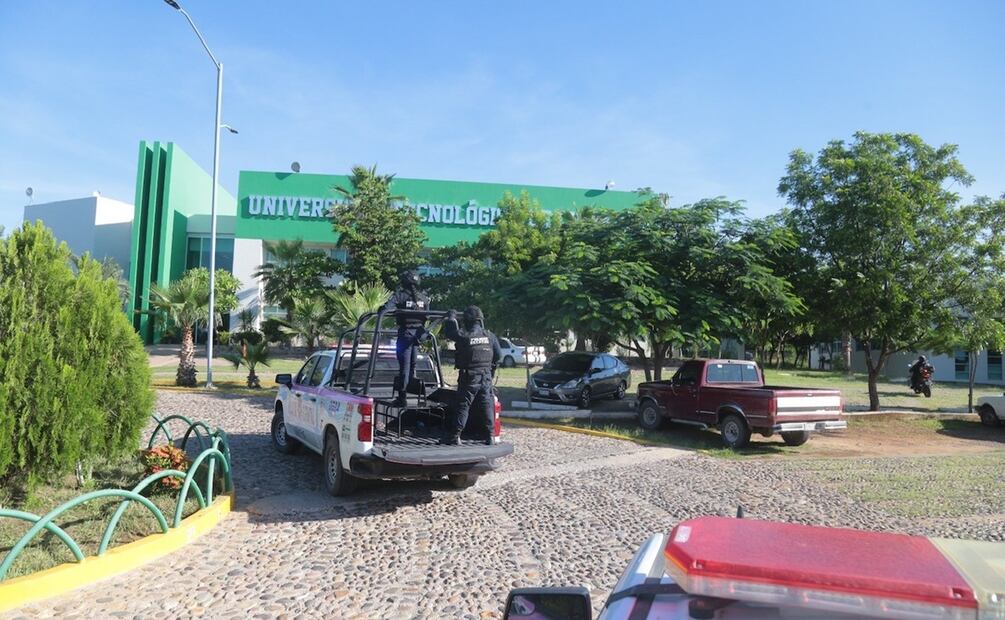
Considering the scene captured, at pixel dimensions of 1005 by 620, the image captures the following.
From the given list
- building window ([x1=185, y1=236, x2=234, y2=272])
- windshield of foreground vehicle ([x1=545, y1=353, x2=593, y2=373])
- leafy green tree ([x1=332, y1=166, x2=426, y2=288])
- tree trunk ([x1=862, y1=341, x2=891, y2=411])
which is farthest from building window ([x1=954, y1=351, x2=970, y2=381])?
building window ([x1=185, y1=236, x2=234, y2=272])

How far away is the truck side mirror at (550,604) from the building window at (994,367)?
41.5 meters

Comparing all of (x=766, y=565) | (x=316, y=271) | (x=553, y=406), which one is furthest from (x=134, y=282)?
(x=766, y=565)

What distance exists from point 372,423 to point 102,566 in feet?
8.59

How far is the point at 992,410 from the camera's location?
16531mm

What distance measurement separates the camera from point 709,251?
14.8 meters

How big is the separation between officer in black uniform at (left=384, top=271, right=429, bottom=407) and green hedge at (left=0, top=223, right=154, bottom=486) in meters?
2.77

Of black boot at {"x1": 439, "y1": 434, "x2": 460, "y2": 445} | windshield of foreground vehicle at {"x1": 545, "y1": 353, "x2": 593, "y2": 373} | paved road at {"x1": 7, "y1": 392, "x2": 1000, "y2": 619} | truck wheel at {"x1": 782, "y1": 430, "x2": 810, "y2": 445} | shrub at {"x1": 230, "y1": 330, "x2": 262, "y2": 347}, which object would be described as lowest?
paved road at {"x1": 7, "y1": 392, "x2": 1000, "y2": 619}

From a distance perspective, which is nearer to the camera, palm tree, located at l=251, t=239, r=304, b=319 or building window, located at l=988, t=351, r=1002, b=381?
palm tree, located at l=251, t=239, r=304, b=319

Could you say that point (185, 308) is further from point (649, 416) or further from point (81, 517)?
point (81, 517)

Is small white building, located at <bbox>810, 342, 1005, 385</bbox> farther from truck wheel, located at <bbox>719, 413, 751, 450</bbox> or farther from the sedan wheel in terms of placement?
truck wheel, located at <bbox>719, 413, 751, 450</bbox>

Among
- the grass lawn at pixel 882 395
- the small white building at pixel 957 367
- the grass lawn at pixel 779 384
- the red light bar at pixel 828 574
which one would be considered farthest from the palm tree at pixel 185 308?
the small white building at pixel 957 367

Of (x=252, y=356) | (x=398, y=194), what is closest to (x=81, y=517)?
(x=252, y=356)

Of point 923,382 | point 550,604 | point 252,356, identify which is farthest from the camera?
point 923,382

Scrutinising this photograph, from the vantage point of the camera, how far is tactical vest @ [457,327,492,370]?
7406 millimetres
